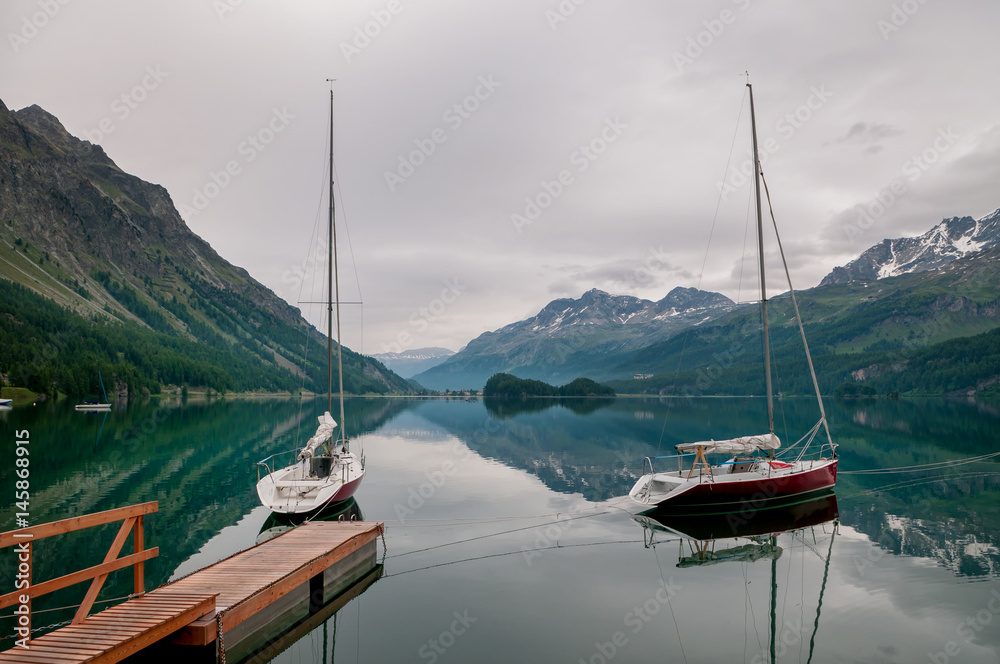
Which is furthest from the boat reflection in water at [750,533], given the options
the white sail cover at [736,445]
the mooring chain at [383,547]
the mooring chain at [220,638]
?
the mooring chain at [220,638]

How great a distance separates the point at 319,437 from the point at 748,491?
2267cm

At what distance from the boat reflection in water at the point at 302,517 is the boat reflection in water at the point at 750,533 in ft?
46.4

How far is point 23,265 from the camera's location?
199750 millimetres

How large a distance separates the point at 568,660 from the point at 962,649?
9774mm

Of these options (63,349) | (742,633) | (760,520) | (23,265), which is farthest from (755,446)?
(23,265)

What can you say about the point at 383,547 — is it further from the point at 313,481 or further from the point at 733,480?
the point at 733,480

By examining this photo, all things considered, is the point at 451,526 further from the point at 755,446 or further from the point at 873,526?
the point at 873,526

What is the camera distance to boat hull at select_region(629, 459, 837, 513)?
1100 inches

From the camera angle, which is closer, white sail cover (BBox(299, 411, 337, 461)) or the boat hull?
the boat hull

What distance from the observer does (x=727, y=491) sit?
93.0 feet
